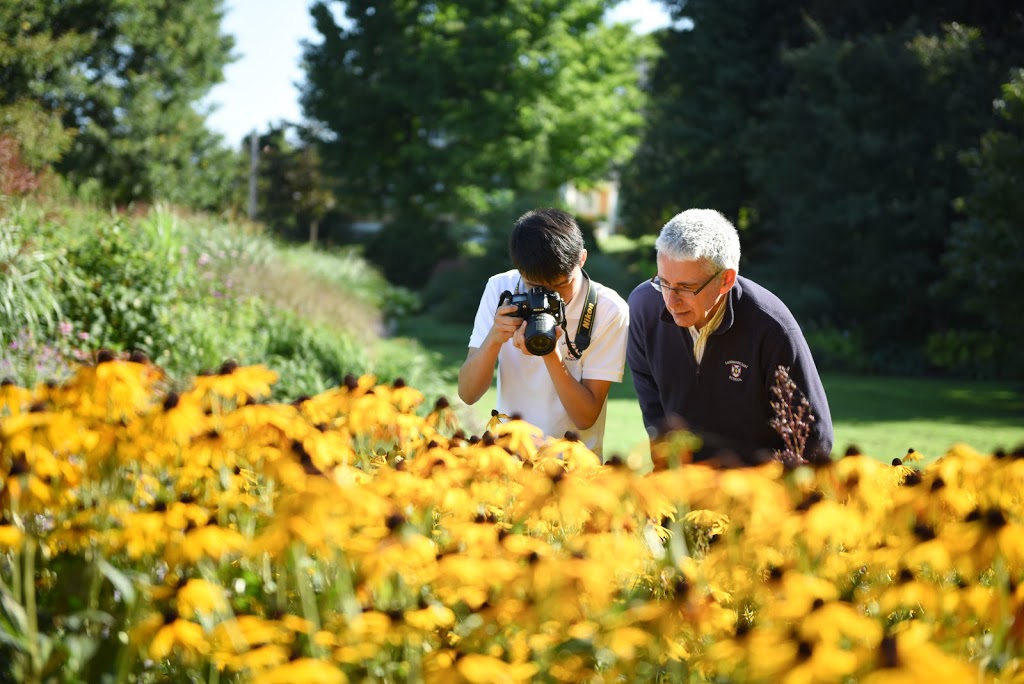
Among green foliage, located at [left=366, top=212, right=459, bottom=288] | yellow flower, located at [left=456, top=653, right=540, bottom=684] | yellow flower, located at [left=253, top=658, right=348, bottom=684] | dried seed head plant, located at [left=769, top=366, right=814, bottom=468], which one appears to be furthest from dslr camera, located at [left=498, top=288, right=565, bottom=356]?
green foliage, located at [left=366, top=212, right=459, bottom=288]

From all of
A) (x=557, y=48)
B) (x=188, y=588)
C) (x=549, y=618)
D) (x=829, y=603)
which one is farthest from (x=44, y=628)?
(x=557, y=48)

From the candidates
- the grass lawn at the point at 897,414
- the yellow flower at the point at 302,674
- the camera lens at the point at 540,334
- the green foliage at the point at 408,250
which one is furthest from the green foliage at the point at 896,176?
the yellow flower at the point at 302,674

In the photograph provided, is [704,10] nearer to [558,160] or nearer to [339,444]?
[558,160]

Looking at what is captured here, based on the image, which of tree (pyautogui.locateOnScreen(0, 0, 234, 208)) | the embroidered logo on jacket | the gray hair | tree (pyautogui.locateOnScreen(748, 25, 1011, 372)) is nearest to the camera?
the gray hair

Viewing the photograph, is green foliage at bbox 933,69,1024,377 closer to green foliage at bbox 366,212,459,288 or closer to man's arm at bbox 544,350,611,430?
man's arm at bbox 544,350,611,430

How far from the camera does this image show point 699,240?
10.3ft

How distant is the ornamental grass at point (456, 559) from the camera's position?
5.58 feet

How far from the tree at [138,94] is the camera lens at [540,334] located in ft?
74.1

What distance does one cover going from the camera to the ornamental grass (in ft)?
5.58

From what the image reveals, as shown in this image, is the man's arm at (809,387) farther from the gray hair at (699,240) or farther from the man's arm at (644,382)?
the man's arm at (644,382)

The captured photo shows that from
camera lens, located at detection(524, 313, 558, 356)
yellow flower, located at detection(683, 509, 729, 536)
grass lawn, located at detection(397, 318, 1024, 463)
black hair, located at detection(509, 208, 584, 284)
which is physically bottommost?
grass lawn, located at detection(397, 318, 1024, 463)

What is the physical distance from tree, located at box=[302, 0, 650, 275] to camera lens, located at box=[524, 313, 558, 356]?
890 inches

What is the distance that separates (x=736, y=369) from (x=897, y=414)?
335 inches

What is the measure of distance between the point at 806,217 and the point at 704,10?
7772mm
